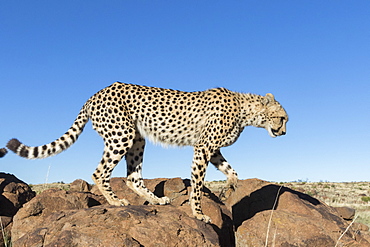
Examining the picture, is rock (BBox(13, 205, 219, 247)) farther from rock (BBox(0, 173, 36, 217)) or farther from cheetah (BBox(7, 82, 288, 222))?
rock (BBox(0, 173, 36, 217))

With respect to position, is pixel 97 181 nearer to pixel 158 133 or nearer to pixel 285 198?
pixel 158 133

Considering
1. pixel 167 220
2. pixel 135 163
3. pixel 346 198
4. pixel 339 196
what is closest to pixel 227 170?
pixel 135 163

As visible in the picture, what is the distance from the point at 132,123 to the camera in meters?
6.51

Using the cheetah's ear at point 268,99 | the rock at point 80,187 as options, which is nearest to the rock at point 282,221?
the cheetah's ear at point 268,99

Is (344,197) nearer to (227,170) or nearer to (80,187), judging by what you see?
(80,187)

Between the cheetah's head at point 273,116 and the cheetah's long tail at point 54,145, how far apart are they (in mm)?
Result: 3130

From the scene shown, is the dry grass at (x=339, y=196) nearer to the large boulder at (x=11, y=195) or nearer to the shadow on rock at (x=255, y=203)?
the shadow on rock at (x=255, y=203)

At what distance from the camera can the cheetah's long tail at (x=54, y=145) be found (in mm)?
6438

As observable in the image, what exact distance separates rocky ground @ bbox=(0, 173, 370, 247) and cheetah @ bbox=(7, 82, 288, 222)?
659mm

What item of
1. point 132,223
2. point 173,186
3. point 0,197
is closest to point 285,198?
point 173,186

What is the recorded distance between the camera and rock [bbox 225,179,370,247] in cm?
617

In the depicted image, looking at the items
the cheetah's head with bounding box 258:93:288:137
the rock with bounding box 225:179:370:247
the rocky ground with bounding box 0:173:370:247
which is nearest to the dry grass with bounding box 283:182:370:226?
the rock with bounding box 225:179:370:247

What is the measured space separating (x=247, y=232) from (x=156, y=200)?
5.08ft

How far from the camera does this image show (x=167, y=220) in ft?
15.8
